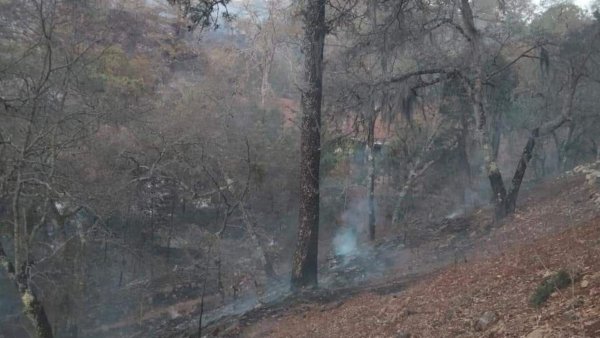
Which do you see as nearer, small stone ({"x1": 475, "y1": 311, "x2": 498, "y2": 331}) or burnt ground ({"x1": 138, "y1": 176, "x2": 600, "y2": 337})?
burnt ground ({"x1": 138, "y1": 176, "x2": 600, "y2": 337})

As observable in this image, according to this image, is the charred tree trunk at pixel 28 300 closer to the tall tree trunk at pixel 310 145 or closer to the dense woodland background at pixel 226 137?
the dense woodland background at pixel 226 137

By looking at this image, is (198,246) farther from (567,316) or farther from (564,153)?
Result: (564,153)

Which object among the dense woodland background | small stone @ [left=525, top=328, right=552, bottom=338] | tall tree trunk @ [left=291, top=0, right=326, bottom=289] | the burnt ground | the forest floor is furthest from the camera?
the dense woodland background

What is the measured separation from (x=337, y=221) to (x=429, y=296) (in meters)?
18.2

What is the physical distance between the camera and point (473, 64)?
14.5 m

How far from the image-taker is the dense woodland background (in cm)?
1167

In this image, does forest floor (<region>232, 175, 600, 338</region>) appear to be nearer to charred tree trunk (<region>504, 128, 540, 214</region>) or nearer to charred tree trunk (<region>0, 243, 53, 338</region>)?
charred tree trunk (<region>504, 128, 540, 214</region>)

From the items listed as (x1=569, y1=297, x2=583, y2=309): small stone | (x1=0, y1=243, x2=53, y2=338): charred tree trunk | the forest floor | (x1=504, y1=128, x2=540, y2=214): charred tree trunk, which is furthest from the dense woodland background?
(x1=569, y1=297, x2=583, y2=309): small stone

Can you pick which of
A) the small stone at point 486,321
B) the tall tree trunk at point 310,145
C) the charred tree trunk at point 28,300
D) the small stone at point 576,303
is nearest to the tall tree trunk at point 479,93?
the tall tree trunk at point 310,145

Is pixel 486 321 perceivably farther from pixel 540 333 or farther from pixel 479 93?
pixel 479 93

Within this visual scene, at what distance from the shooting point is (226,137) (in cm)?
2058

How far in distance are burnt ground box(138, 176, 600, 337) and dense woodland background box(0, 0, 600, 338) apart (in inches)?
64.8

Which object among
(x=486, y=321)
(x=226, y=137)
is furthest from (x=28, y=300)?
(x=226, y=137)

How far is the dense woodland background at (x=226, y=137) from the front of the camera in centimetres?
1167
